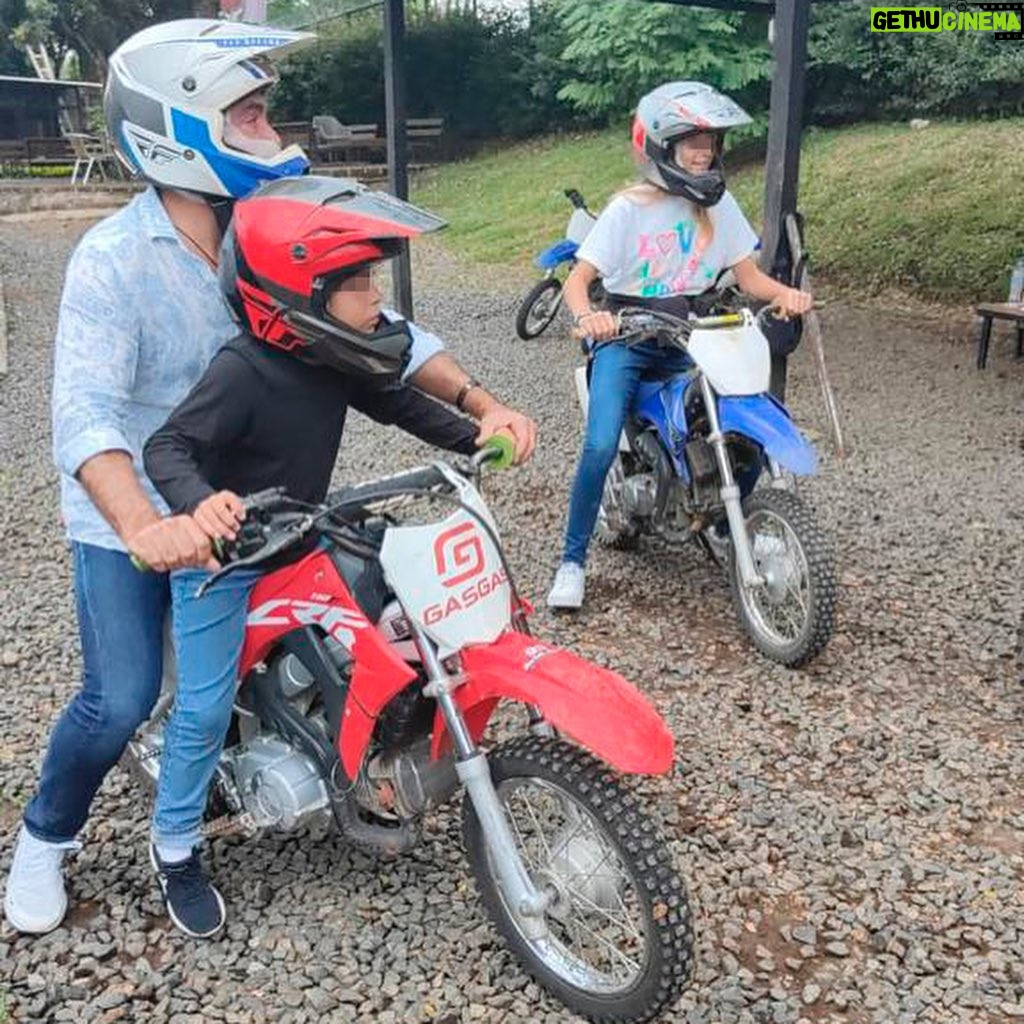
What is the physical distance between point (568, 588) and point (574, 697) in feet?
7.73

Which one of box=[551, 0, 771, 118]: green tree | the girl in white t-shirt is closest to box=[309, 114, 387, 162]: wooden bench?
box=[551, 0, 771, 118]: green tree

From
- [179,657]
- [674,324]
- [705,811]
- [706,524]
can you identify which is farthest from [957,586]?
[179,657]

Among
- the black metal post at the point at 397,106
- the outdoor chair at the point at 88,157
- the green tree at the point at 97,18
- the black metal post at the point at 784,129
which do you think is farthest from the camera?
the green tree at the point at 97,18

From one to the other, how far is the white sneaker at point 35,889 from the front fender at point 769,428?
2.43m

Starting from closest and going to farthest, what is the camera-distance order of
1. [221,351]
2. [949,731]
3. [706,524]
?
1. [221,351]
2. [949,731]
3. [706,524]

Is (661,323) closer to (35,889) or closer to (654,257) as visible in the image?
(654,257)

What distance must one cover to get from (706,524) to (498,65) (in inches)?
904

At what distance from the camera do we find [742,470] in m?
4.32

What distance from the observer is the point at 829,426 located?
733 centimetres

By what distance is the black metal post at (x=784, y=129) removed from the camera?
626 cm

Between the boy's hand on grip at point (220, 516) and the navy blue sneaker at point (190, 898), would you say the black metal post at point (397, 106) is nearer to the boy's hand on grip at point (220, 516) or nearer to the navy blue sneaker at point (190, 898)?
the navy blue sneaker at point (190, 898)

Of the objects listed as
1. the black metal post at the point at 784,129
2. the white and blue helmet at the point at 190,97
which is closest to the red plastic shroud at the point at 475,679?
the white and blue helmet at the point at 190,97

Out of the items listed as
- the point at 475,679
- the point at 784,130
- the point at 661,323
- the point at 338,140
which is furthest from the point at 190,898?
the point at 338,140

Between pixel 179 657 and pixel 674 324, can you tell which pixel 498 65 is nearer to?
pixel 674 324
